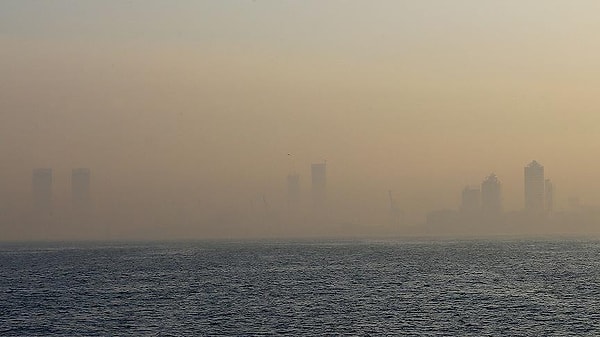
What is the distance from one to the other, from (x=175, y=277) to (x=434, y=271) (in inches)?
2388

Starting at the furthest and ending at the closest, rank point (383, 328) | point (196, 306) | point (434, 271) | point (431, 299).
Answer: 1. point (434, 271)
2. point (431, 299)
3. point (196, 306)
4. point (383, 328)

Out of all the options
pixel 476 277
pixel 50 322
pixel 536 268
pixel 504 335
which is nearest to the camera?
pixel 504 335

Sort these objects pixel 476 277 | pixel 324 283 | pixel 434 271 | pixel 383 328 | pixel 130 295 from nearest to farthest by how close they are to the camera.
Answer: pixel 383 328 < pixel 130 295 < pixel 324 283 < pixel 476 277 < pixel 434 271

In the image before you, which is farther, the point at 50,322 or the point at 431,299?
the point at 431,299

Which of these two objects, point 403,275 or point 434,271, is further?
point 434,271

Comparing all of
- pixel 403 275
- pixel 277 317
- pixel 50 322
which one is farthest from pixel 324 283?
pixel 50 322

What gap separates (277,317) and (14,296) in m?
52.6

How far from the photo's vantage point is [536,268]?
18300cm

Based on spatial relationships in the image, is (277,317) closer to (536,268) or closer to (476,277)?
(476,277)

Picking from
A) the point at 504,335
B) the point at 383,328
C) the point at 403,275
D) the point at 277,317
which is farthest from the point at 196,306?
the point at 403,275

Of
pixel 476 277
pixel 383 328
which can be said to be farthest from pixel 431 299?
pixel 476 277

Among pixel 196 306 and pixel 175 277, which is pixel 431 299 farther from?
pixel 175 277

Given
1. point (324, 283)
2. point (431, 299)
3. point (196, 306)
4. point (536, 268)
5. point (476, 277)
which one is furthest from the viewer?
point (536, 268)

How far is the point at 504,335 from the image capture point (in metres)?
78.3
